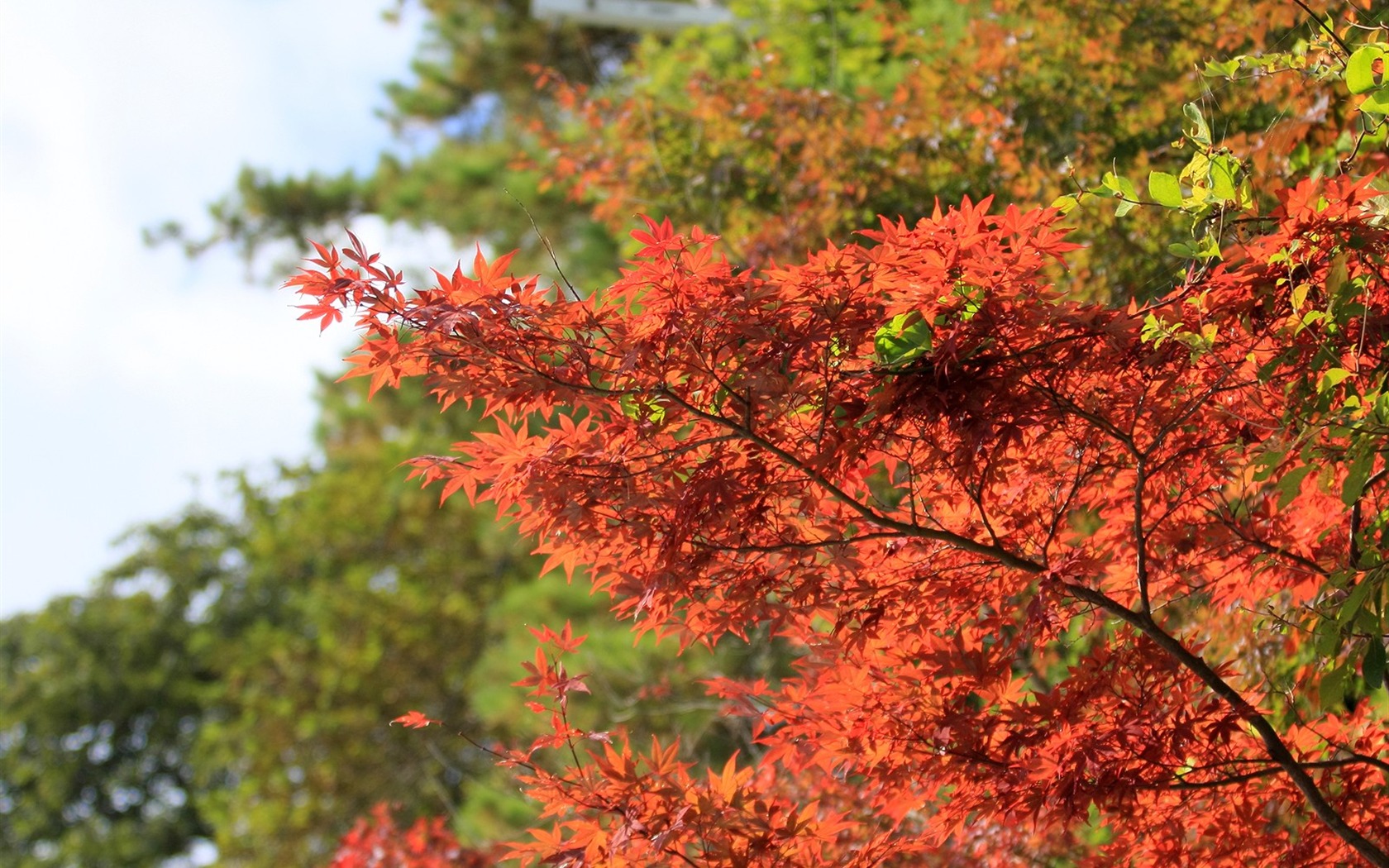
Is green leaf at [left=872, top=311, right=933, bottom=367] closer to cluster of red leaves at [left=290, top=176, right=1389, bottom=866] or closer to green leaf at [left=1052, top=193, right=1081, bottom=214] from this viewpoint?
cluster of red leaves at [left=290, top=176, right=1389, bottom=866]

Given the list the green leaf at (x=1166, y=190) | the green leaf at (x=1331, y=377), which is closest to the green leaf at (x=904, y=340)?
the green leaf at (x=1166, y=190)

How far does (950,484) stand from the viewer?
2.54m

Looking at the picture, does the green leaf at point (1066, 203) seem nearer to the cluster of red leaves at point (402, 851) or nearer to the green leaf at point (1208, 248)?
the green leaf at point (1208, 248)

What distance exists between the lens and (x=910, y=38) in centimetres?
513

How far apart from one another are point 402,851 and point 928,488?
3.36m

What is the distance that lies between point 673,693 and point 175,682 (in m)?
11.1

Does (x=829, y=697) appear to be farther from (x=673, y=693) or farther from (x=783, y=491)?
(x=673, y=693)

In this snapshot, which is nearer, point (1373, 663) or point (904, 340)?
point (1373, 663)

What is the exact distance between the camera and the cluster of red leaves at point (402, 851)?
4836mm

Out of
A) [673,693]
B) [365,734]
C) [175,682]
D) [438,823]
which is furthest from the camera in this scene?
[175,682]

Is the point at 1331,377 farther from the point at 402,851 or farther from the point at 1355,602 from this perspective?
the point at 402,851

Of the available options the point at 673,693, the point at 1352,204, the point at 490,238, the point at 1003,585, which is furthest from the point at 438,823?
the point at 490,238

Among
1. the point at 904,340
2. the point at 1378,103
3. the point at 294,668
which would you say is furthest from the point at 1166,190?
the point at 294,668

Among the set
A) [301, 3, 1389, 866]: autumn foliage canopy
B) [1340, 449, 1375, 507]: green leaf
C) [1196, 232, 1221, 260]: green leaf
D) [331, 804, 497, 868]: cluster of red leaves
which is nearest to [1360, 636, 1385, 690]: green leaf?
[301, 3, 1389, 866]: autumn foliage canopy
